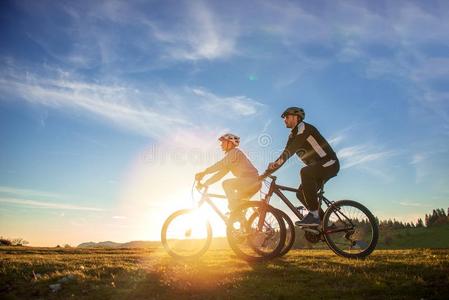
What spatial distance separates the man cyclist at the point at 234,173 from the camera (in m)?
11.7

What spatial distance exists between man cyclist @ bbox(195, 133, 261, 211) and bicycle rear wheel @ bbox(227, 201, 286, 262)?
475 millimetres

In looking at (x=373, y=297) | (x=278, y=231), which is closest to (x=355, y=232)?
(x=278, y=231)

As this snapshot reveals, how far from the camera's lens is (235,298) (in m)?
7.78

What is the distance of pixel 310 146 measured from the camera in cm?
1106

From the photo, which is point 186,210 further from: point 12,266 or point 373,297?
point 373,297

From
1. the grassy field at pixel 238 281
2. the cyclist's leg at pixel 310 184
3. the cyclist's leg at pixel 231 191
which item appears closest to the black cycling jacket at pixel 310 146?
the cyclist's leg at pixel 310 184

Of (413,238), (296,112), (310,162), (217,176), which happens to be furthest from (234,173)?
(413,238)

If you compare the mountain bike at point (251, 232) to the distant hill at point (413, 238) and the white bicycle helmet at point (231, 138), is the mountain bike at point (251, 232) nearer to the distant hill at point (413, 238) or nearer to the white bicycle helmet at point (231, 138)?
the white bicycle helmet at point (231, 138)

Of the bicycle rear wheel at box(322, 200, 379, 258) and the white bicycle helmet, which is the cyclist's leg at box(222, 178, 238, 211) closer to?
the white bicycle helmet

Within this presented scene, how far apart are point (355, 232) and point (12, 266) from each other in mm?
10388

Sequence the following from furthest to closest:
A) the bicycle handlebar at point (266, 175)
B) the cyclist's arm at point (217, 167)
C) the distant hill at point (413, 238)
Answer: the distant hill at point (413, 238) → the cyclist's arm at point (217, 167) → the bicycle handlebar at point (266, 175)

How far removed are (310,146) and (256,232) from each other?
10.2ft

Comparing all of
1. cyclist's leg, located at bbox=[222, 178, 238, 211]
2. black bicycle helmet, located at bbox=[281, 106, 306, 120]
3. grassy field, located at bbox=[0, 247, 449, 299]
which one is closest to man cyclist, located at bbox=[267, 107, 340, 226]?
black bicycle helmet, located at bbox=[281, 106, 306, 120]

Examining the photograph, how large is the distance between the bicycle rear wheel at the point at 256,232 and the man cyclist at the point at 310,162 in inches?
28.7
